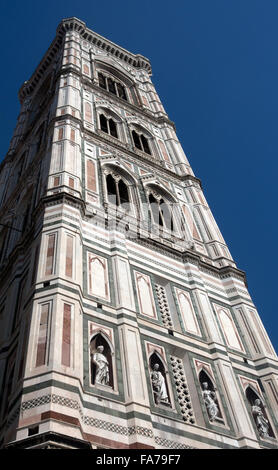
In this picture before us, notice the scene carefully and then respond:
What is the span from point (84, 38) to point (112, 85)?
4.94 m

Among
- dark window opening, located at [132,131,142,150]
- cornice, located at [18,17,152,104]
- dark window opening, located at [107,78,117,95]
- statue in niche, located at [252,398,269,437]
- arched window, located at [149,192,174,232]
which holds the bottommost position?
statue in niche, located at [252,398,269,437]

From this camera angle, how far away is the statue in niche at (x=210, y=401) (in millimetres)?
8070

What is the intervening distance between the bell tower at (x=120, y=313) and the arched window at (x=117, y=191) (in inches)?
1.5

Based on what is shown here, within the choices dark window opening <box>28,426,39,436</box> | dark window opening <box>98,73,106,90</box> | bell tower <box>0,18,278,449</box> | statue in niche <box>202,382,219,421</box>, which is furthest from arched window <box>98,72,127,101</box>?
dark window opening <box>28,426,39,436</box>

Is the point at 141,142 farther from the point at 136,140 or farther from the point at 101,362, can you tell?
the point at 101,362

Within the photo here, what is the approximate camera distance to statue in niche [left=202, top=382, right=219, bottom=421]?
8.07m

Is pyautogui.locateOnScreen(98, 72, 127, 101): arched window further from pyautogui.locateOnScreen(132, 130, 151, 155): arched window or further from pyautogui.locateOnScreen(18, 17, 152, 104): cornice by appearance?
pyautogui.locateOnScreen(132, 130, 151, 155): arched window

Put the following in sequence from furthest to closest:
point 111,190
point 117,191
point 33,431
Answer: point 111,190
point 117,191
point 33,431

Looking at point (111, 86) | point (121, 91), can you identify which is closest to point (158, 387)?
point (111, 86)

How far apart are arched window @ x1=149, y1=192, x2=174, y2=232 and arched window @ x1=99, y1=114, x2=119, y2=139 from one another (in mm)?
3517

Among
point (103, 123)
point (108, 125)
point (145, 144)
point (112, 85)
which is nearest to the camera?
point (108, 125)

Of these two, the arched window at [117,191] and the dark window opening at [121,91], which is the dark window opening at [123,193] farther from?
the dark window opening at [121,91]

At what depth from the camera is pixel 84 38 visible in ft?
83.9
